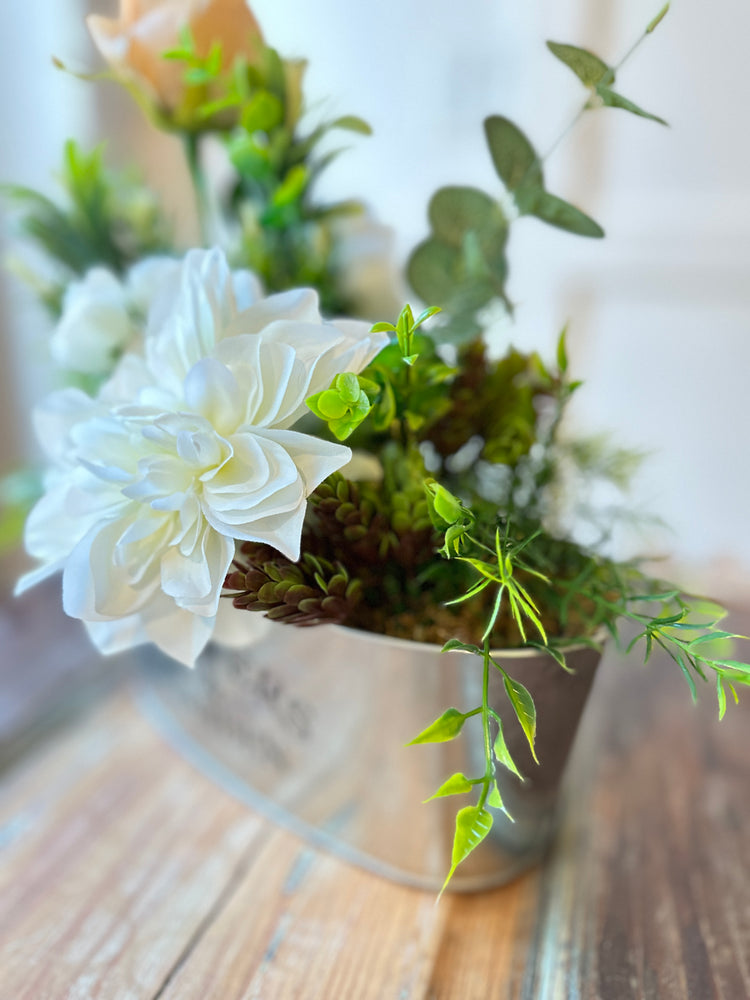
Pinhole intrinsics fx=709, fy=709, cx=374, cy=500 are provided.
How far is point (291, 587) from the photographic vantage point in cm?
24

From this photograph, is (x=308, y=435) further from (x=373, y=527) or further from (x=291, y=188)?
(x=291, y=188)

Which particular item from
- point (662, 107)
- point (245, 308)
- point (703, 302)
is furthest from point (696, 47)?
point (245, 308)

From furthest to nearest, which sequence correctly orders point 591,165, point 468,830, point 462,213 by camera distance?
point 591,165
point 462,213
point 468,830

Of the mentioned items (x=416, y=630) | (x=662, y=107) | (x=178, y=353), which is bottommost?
(x=416, y=630)

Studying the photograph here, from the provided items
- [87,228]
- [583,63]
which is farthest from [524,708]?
[87,228]

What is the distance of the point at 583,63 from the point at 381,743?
0.29m

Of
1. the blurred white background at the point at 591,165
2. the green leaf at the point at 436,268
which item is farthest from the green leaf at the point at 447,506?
the blurred white background at the point at 591,165

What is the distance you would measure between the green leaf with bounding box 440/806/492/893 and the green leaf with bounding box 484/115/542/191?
0.76 ft

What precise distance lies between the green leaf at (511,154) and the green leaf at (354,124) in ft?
0.23

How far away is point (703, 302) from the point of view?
0.88 meters

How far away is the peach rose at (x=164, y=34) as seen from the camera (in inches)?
12.6

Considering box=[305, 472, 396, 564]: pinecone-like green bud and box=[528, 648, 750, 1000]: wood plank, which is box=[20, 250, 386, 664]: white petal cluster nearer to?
box=[305, 472, 396, 564]: pinecone-like green bud

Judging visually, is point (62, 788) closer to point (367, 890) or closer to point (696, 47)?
point (367, 890)

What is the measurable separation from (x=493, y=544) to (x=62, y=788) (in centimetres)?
31
